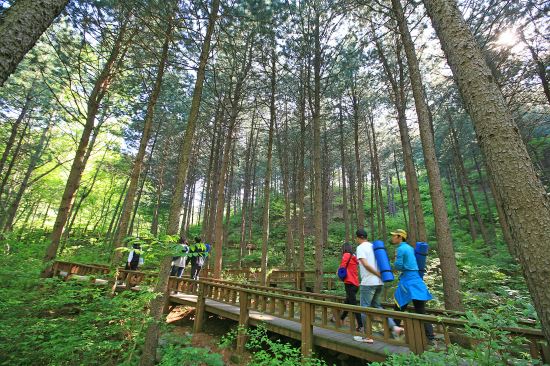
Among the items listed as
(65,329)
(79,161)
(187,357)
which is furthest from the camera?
(79,161)

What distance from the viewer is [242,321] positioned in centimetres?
559

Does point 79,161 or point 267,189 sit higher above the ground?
point 267,189

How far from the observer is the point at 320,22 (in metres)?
11.0

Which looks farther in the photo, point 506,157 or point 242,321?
point 242,321

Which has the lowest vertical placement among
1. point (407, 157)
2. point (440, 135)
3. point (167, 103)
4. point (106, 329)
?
point (106, 329)

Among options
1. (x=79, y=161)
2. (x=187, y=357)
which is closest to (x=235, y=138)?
(x=79, y=161)

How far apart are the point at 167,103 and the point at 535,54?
1550 centimetres

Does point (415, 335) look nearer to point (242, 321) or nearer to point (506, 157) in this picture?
point (506, 157)

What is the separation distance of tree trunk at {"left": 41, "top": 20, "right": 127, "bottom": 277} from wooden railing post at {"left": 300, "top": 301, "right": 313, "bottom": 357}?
7351mm

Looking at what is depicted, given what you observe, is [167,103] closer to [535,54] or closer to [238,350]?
[238,350]

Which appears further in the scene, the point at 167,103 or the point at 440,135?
the point at 440,135

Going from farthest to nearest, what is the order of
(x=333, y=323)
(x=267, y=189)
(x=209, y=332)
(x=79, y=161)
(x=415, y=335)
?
(x=267, y=189) < (x=79, y=161) < (x=209, y=332) < (x=333, y=323) < (x=415, y=335)

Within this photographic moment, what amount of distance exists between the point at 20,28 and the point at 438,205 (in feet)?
24.1

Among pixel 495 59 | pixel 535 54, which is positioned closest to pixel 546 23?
pixel 535 54
